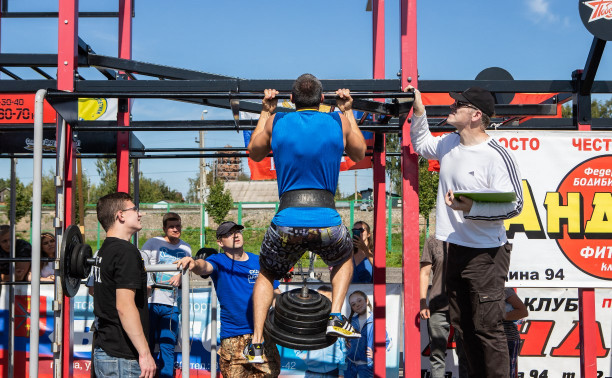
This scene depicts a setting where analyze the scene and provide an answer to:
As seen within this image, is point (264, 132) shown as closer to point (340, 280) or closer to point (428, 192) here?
point (340, 280)

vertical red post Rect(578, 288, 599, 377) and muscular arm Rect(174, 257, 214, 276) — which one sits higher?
muscular arm Rect(174, 257, 214, 276)

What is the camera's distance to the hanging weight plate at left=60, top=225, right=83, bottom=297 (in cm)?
379

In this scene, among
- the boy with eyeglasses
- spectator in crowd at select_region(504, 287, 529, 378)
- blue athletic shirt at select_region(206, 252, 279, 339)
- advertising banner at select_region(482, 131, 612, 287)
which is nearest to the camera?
the boy with eyeglasses

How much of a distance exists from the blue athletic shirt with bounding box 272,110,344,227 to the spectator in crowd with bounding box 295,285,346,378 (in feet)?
10.8

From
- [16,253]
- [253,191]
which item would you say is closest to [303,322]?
[16,253]

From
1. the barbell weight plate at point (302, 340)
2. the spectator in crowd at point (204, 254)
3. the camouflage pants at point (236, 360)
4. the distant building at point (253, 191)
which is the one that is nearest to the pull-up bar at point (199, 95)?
the barbell weight plate at point (302, 340)

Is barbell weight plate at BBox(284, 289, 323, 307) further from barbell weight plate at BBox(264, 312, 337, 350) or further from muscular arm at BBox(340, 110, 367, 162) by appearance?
muscular arm at BBox(340, 110, 367, 162)

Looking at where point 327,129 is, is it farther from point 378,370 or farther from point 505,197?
point 378,370

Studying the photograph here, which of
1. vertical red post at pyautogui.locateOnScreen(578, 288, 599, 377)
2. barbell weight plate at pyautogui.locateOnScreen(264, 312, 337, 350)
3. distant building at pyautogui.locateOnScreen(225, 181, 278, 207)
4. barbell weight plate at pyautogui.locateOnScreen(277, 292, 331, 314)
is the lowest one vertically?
vertical red post at pyautogui.locateOnScreen(578, 288, 599, 377)

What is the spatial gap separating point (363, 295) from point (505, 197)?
3113 millimetres

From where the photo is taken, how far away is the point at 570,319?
658cm

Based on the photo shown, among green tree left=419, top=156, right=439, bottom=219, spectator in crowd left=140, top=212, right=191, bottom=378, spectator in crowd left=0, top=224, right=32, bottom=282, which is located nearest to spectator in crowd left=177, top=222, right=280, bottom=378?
spectator in crowd left=140, top=212, right=191, bottom=378

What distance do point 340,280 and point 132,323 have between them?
1.32 meters

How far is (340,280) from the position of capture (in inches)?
152
